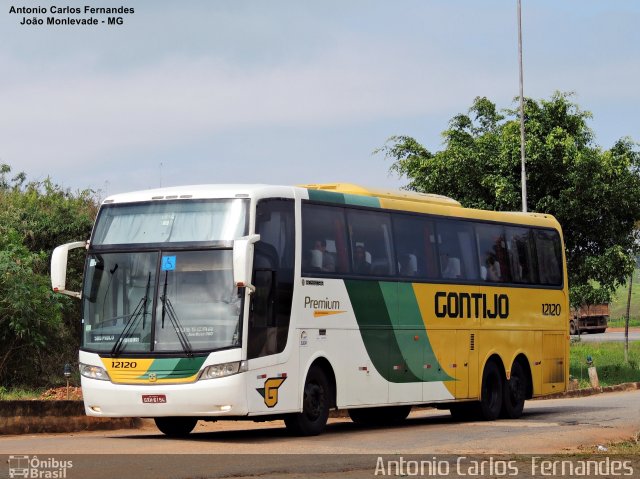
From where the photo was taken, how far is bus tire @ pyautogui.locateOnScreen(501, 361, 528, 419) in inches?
889

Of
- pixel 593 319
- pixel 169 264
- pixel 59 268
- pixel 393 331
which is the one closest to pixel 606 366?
pixel 393 331

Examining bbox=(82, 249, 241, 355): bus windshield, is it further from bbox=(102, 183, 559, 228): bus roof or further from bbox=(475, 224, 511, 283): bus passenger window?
bbox=(475, 224, 511, 283): bus passenger window

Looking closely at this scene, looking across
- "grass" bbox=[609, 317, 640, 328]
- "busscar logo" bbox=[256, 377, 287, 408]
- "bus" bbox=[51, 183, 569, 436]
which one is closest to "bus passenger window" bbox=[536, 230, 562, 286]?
"bus" bbox=[51, 183, 569, 436]

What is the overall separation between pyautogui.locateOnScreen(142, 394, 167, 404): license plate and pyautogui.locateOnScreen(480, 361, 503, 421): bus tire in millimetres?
7660

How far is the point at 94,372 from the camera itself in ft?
54.1

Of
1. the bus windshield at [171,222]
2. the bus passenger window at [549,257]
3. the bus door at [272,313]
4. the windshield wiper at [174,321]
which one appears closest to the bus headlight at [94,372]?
the windshield wiper at [174,321]

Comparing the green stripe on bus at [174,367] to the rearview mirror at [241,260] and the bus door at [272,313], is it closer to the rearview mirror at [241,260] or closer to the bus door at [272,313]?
the bus door at [272,313]

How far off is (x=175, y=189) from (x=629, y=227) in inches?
952

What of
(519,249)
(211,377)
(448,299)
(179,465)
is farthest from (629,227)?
(179,465)

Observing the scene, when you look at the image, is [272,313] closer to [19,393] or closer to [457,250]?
[457,250]

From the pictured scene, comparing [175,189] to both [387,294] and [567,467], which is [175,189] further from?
[567,467]

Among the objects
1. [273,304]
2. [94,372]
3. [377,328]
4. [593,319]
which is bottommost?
[94,372]

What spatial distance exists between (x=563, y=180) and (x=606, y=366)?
7.48 meters

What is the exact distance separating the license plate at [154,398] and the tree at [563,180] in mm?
22747
